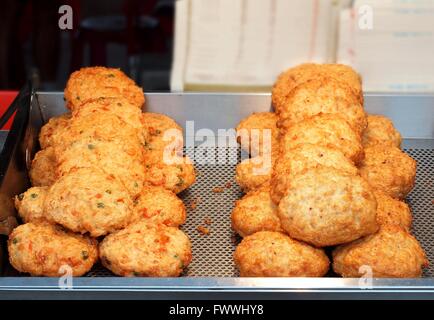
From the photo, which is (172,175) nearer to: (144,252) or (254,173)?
(254,173)

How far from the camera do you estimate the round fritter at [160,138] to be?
3.08 m

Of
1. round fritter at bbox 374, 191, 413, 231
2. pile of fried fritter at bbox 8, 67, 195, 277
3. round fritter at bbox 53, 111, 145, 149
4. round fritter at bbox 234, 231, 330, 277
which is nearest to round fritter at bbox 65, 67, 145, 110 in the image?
pile of fried fritter at bbox 8, 67, 195, 277

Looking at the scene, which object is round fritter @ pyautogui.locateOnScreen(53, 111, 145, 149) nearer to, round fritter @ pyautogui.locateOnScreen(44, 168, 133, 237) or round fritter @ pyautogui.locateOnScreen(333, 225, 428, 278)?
round fritter @ pyautogui.locateOnScreen(44, 168, 133, 237)

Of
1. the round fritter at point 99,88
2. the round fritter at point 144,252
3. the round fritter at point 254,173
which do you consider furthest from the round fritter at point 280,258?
the round fritter at point 99,88

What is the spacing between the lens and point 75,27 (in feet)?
17.0

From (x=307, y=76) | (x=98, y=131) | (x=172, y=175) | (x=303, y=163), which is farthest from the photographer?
(x=307, y=76)

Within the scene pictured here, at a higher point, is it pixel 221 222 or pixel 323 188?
pixel 323 188

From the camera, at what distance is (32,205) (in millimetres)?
2678

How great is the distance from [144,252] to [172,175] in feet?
1.89

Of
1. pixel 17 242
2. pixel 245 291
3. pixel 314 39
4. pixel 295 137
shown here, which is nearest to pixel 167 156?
pixel 295 137

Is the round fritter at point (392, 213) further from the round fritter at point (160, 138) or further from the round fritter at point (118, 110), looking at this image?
the round fritter at point (118, 110)

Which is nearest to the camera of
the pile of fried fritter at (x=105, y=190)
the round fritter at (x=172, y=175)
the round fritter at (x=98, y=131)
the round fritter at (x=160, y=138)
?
the pile of fried fritter at (x=105, y=190)

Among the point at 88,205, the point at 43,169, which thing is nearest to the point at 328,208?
the point at 88,205

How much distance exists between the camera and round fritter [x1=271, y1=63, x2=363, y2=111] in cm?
326
